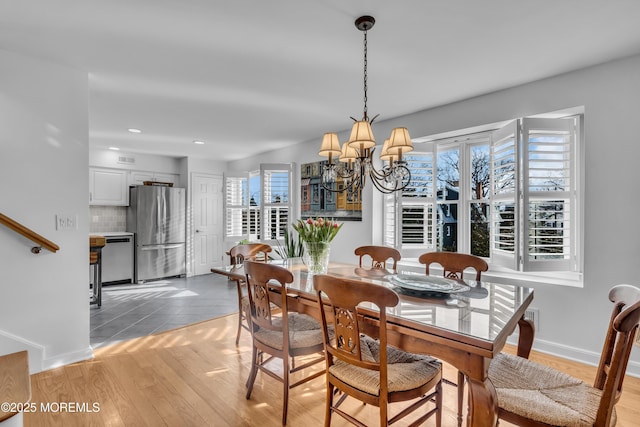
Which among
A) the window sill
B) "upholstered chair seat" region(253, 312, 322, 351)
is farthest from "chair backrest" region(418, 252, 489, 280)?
"upholstered chair seat" region(253, 312, 322, 351)

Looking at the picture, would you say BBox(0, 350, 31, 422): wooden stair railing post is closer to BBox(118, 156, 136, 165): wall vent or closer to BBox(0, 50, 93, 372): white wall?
BBox(0, 50, 93, 372): white wall

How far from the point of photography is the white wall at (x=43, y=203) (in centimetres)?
232

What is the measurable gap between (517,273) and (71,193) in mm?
3969

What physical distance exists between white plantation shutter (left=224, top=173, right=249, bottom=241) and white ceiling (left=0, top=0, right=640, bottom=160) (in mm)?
2670

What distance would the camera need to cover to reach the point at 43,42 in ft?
7.09

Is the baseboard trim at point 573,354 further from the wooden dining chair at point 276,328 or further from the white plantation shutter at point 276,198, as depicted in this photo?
the white plantation shutter at point 276,198

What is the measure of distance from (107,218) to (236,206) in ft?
7.27

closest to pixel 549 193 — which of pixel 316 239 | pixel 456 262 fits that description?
pixel 456 262

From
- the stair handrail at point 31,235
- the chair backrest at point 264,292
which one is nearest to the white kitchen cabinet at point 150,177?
the stair handrail at point 31,235

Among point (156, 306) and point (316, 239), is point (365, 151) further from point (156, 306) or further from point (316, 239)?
point (156, 306)

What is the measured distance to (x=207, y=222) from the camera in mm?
6445

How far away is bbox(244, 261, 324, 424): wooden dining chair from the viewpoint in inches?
72.7

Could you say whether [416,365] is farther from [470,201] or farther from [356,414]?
[470,201]

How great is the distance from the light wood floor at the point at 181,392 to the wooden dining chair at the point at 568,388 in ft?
2.05
